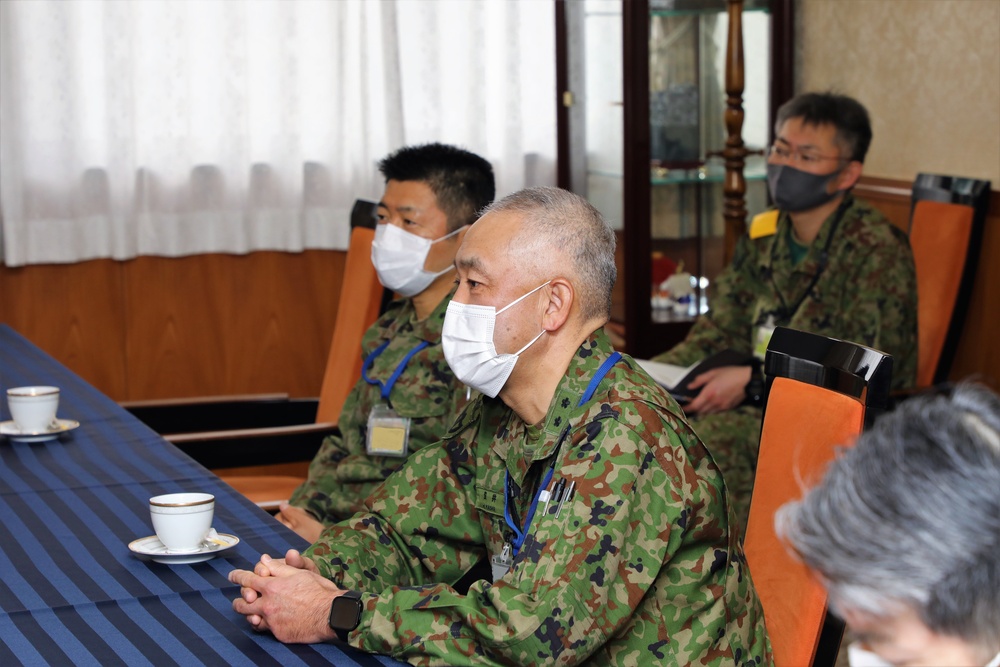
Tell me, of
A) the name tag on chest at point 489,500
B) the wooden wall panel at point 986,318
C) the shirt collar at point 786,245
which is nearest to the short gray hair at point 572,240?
the name tag on chest at point 489,500

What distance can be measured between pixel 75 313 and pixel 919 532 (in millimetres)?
3617

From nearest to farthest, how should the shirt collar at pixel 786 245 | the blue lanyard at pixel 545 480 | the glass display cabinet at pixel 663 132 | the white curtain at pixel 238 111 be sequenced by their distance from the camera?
1. the blue lanyard at pixel 545 480
2. the shirt collar at pixel 786 245
3. the white curtain at pixel 238 111
4. the glass display cabinet at pixel 663 132

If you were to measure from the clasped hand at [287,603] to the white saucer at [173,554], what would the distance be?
0.46ft

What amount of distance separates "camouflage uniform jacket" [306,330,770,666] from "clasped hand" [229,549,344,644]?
0.17 ft

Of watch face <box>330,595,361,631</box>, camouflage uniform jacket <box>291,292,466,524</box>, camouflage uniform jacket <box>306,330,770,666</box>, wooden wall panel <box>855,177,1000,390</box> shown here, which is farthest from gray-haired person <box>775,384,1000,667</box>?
wooden wall panel <box>855,177,1000,390</box>

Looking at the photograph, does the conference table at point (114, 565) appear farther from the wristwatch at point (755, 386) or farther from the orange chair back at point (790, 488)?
the wristwatch at point (755, 386)

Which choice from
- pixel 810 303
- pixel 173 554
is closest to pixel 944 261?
pixel 810 303

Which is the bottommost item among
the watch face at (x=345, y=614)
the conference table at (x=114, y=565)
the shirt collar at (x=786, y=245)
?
the conference table at (x=114, y=565)

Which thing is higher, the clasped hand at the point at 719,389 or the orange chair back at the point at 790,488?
the orange chair back at the point at 790,488

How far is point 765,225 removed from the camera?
136 inches

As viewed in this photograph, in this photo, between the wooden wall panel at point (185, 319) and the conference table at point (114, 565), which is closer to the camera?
the conference table at point (114, 565)

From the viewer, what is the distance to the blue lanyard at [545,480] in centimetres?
148

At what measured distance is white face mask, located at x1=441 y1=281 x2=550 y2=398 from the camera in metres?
1.62

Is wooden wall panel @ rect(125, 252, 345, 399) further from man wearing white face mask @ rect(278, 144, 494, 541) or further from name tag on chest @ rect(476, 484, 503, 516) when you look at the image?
name tag on chest @ rect(476, 484, 503, 516)
